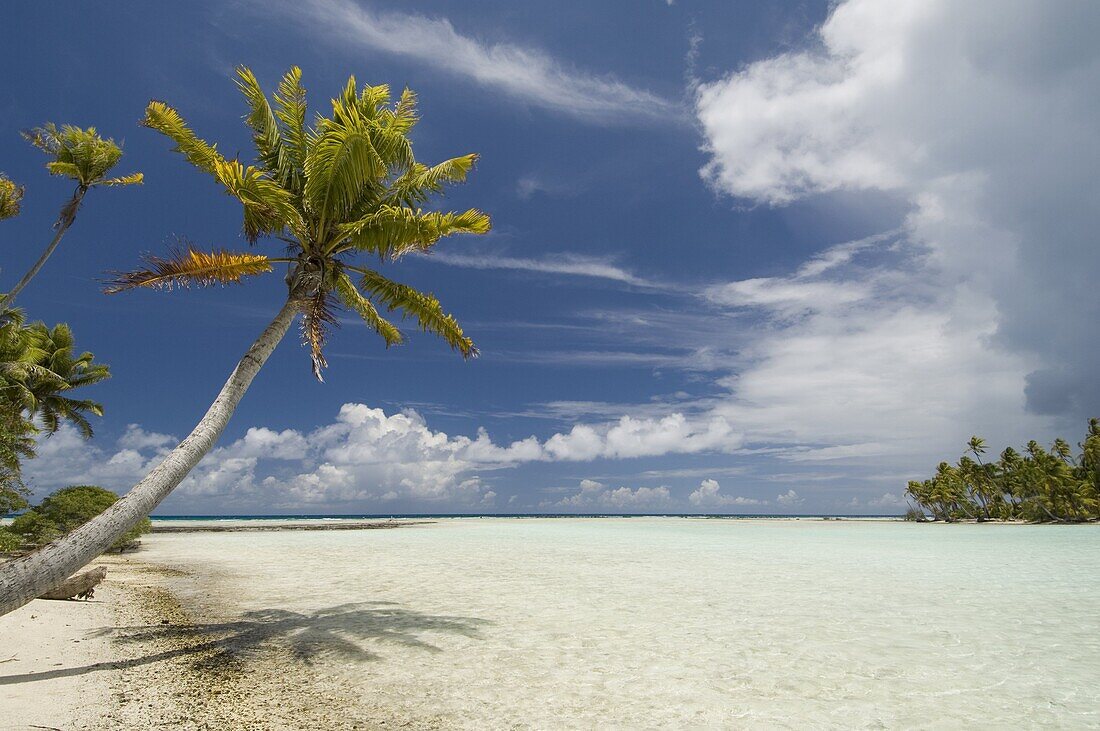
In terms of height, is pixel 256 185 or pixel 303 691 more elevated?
pixel 256 185

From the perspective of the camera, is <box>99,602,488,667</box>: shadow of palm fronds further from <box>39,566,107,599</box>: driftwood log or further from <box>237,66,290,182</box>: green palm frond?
<box>237,66,290,182</box>: green palm frond

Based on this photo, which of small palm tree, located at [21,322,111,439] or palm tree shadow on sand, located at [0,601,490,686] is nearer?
palm tree shadow on sand, located at [0,601,490,686]

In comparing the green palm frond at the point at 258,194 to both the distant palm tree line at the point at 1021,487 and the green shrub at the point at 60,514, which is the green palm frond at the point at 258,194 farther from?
the distant palm tree line at the point at 1021,487

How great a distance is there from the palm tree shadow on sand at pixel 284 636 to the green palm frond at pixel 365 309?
5833 mm

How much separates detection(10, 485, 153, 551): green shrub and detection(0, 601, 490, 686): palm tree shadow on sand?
46.4 ft

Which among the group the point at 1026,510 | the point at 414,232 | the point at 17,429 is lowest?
the point at 1026,510

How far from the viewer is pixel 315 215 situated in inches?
370

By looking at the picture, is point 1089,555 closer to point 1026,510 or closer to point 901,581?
point 901,581

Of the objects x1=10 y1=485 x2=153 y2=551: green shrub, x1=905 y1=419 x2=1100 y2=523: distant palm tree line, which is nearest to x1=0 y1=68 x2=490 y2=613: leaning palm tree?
x1=10 y1=485 x2=153 y2=551: green shrub

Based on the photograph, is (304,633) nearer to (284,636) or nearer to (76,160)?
(284,636)

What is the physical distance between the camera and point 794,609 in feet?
36.7

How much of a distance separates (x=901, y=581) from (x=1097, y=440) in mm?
77598

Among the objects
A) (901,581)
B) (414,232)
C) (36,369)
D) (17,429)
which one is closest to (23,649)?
(414,232)

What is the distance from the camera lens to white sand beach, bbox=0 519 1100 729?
224 inches
